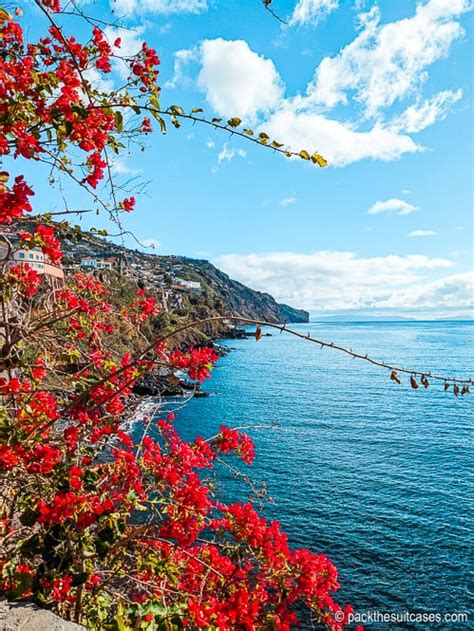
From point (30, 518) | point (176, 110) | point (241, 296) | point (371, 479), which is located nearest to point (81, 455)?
point (30, 518)

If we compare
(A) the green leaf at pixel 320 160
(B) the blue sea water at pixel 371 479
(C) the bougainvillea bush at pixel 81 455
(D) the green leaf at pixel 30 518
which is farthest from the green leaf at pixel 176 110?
(B) the blue sea water at pixel 371 479

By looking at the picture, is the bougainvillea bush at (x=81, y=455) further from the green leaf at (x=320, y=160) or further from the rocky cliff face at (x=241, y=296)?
the rocky cliff face at (x=241, y=296)

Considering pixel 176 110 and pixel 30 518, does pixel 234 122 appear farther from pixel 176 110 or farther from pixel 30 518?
pixel 30 518

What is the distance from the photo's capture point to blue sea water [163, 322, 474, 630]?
41.4 ft

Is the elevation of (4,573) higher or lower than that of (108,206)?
lower

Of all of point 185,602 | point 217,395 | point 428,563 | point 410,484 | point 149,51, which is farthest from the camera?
point 217,395

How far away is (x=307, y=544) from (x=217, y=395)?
917 inches

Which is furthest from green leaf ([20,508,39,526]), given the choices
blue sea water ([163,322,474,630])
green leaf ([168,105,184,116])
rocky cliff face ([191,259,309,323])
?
rocky cliff face ([191,259,309,323])

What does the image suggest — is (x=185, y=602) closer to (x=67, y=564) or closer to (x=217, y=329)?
(x=67, y=564)

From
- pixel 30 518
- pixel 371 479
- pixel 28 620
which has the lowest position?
pixel 371 479

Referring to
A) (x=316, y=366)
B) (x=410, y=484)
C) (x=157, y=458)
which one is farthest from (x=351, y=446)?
(x=316, y=366)

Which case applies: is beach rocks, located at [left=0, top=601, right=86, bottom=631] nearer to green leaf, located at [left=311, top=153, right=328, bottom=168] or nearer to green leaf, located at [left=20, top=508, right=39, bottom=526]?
green leaf, located at [left=20, top=508, right=39, bottom=526]

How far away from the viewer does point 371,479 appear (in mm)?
19406

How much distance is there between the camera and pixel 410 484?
18.8 metres
